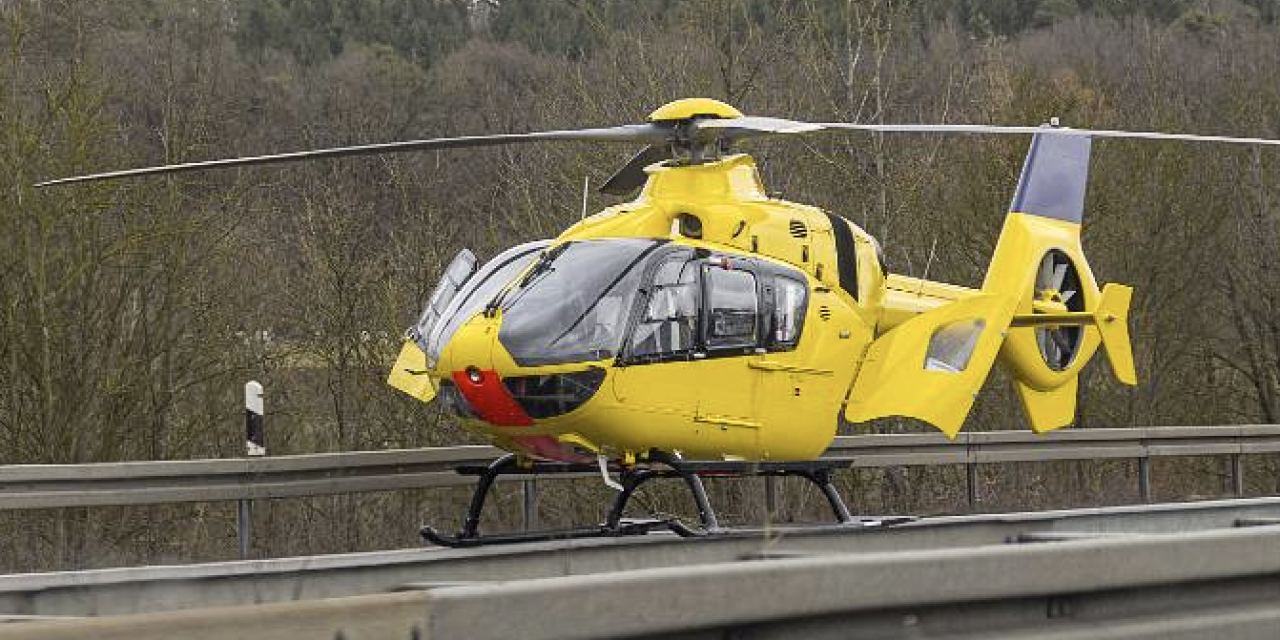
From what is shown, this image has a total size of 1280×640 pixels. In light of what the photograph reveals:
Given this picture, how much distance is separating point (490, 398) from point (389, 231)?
15.8 meters

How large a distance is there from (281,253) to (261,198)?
5.09ft

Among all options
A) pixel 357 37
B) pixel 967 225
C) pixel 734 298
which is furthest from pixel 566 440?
pixel 357 37

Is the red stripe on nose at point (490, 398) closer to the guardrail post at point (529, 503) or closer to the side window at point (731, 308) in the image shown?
the side window at point (731, 308)

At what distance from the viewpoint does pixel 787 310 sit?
14367mm

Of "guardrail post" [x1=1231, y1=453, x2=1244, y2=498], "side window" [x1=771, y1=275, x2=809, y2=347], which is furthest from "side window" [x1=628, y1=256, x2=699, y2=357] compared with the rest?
"guardrail post" [x1=1231, y1=453, x2=1244, y2=498]

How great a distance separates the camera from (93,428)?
2192cm

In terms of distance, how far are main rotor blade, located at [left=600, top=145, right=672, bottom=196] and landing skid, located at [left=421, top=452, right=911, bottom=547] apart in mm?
2476

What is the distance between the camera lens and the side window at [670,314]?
13.5 meters

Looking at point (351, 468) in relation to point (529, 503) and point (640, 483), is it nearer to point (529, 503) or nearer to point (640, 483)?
point (529, 503)

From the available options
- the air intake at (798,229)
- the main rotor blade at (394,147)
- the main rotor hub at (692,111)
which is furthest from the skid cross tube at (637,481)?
the main rotor hub at (692,111)

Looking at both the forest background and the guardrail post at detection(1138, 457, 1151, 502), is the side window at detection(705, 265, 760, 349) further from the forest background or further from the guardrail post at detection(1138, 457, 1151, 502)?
the guardrail post at detection(1138, 457, 1151, 502)

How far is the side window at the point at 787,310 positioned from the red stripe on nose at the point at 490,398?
6.60 feet

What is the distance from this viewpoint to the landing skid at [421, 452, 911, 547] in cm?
1328

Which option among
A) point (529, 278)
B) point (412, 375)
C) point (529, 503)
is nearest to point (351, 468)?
point (412, 375)
